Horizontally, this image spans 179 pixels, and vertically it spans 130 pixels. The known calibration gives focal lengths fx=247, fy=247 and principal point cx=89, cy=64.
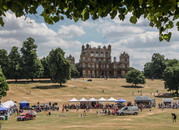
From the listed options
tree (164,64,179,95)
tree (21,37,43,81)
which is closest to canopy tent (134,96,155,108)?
tree (164,64,179,95)

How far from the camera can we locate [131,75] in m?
92.7

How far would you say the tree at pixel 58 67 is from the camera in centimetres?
8206

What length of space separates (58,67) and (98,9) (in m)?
78.2

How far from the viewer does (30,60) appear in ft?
300

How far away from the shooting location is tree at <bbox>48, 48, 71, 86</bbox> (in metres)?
82.1

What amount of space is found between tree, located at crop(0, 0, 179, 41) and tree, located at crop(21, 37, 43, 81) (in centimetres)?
8593

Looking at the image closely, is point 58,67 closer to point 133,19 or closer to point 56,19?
point 56,19

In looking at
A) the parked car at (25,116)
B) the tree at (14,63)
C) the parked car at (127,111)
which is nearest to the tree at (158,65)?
the tree at (14,63)

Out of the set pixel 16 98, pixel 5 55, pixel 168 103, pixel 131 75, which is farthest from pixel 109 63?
pixel 168 103

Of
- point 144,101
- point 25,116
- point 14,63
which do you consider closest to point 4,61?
point 14,63

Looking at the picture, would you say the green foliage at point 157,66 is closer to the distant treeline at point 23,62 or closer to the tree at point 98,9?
the distant treeline at point 23,62

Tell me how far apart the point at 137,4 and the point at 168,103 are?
43584mm

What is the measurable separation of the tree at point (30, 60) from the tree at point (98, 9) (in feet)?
282

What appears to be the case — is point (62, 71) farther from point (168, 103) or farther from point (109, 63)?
point (109, 63)
